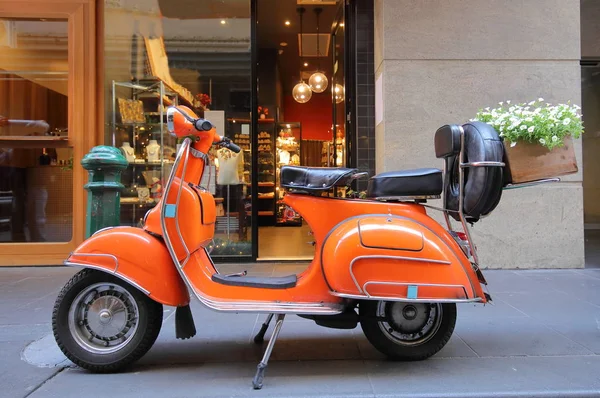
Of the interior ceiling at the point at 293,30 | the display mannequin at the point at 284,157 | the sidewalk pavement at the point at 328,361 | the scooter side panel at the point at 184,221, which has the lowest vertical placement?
the sidewalk pavement at the point at 328,361

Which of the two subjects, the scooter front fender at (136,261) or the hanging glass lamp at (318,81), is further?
the hanging glass lamp at (318,81)

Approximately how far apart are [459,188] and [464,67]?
4.26 m

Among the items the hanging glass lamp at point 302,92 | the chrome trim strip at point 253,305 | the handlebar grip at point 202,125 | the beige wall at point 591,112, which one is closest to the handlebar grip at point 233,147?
the handlebar grip at point 202,125

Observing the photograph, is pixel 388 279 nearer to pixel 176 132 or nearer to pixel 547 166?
pixel 547 166

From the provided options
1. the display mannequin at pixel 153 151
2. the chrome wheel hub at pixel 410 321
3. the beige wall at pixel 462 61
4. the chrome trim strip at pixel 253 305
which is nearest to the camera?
the chrome trim strip at pixel 253 305

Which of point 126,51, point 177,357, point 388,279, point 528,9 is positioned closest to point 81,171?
point 126,51

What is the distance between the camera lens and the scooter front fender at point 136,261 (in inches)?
114

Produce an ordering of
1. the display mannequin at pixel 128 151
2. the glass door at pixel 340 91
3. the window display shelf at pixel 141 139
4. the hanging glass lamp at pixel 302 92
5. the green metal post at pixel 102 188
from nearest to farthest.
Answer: the green metal post at pixel 102 188, the display mannequin at pixel 128 151, the window display shelf at pixel 141 139, the glass door at pixel 340 91, the hanging glass lamp at pixel 302 92

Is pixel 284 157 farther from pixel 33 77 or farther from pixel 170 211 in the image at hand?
pixel 170 211

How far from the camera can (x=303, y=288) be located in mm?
3016

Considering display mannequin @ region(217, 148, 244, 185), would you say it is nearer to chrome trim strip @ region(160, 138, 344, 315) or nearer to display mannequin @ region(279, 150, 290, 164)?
chrome trim strip @ region(160, 138, 344, 315)

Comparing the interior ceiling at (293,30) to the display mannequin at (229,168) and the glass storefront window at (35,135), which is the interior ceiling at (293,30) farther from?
the glass storefront window at (35,135)

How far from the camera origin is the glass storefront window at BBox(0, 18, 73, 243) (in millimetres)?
7039

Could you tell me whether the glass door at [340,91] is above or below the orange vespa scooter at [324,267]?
above
